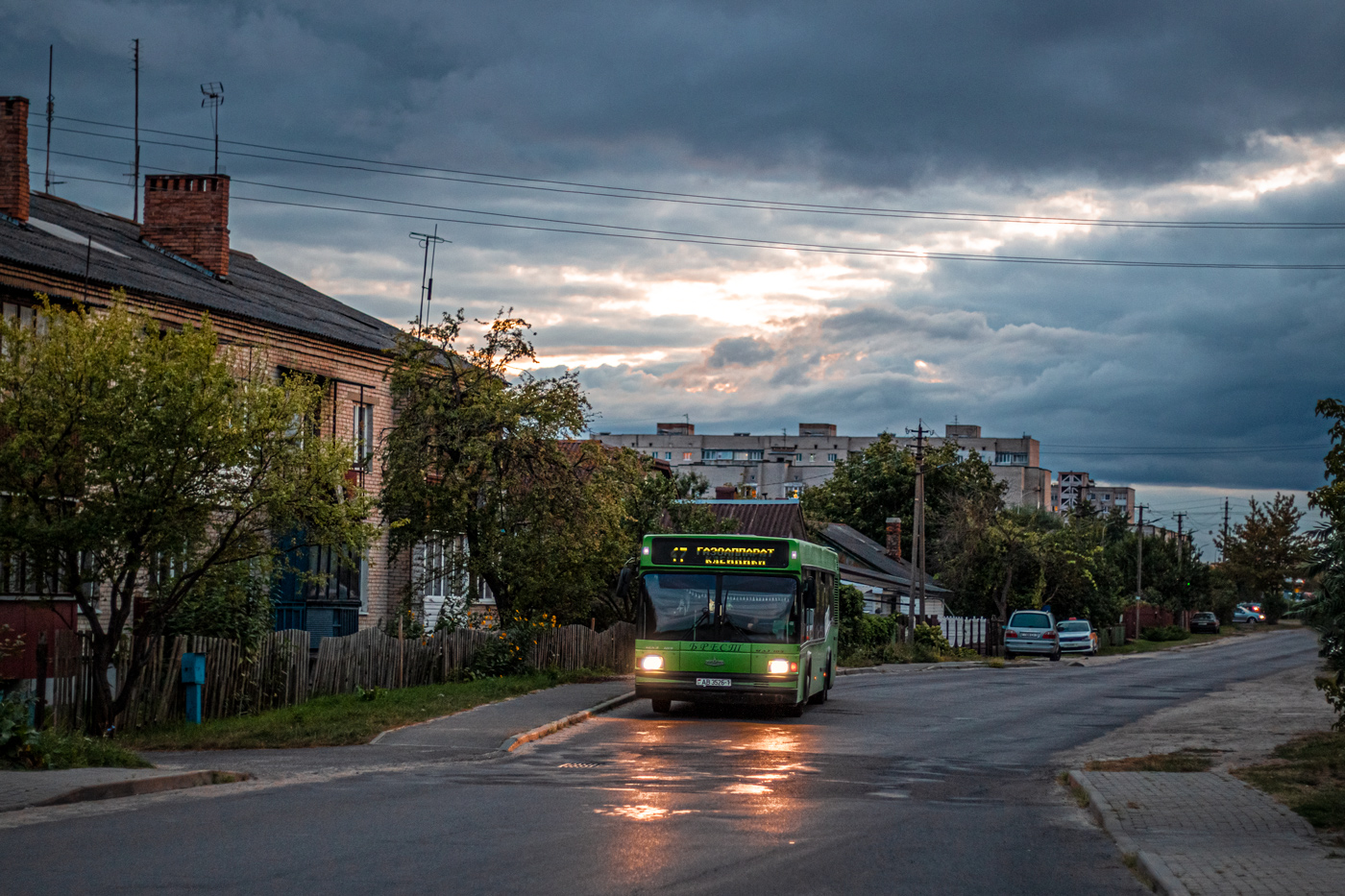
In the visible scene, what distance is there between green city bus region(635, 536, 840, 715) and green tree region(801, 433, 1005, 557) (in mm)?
56988

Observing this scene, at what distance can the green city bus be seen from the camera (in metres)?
22.0

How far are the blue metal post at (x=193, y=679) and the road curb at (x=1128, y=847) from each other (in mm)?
11963

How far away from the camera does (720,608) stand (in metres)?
22.4

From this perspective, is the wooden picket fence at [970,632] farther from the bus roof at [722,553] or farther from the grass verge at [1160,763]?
the grass verge at [1160,763]

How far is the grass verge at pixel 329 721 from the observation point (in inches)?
695

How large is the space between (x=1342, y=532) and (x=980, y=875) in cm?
796

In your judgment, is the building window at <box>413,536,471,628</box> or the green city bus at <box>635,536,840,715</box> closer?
the green city bus at <box>635,536,840,715</box>

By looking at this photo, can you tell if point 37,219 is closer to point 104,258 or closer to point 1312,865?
point 104,258

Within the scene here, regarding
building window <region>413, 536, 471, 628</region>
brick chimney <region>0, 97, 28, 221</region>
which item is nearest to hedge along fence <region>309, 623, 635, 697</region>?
building window <region>413, 536, 471, 628</region>

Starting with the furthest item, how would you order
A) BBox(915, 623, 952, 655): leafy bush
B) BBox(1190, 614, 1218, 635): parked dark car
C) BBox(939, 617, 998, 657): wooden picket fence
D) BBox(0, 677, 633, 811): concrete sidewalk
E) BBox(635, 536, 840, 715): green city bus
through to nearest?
BBox(1190, 614, 1218, 635): parked dark car, BBox(939, 617, 998, 657): wooden picket fence, BBox(915, 623, 952, 655): leafy bush, BBox(635, 536, 840, 715): green city bus, BBox(0, 677, 633, 811): concrete sidewalk

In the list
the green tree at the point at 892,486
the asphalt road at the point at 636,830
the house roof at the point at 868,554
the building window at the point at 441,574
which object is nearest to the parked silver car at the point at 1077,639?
the house roof at the point at 868,554

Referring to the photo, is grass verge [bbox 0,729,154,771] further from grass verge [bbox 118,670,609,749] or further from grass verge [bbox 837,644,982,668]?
grass verge [bbox 837,644,982,668]

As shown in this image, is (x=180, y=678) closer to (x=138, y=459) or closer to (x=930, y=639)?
(x=138, y=459)

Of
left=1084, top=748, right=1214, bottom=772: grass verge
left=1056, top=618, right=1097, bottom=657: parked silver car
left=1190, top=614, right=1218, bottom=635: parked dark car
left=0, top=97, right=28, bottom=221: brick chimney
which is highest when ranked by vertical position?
left=0, top=97, right=28, bottom=221: brick chimney
